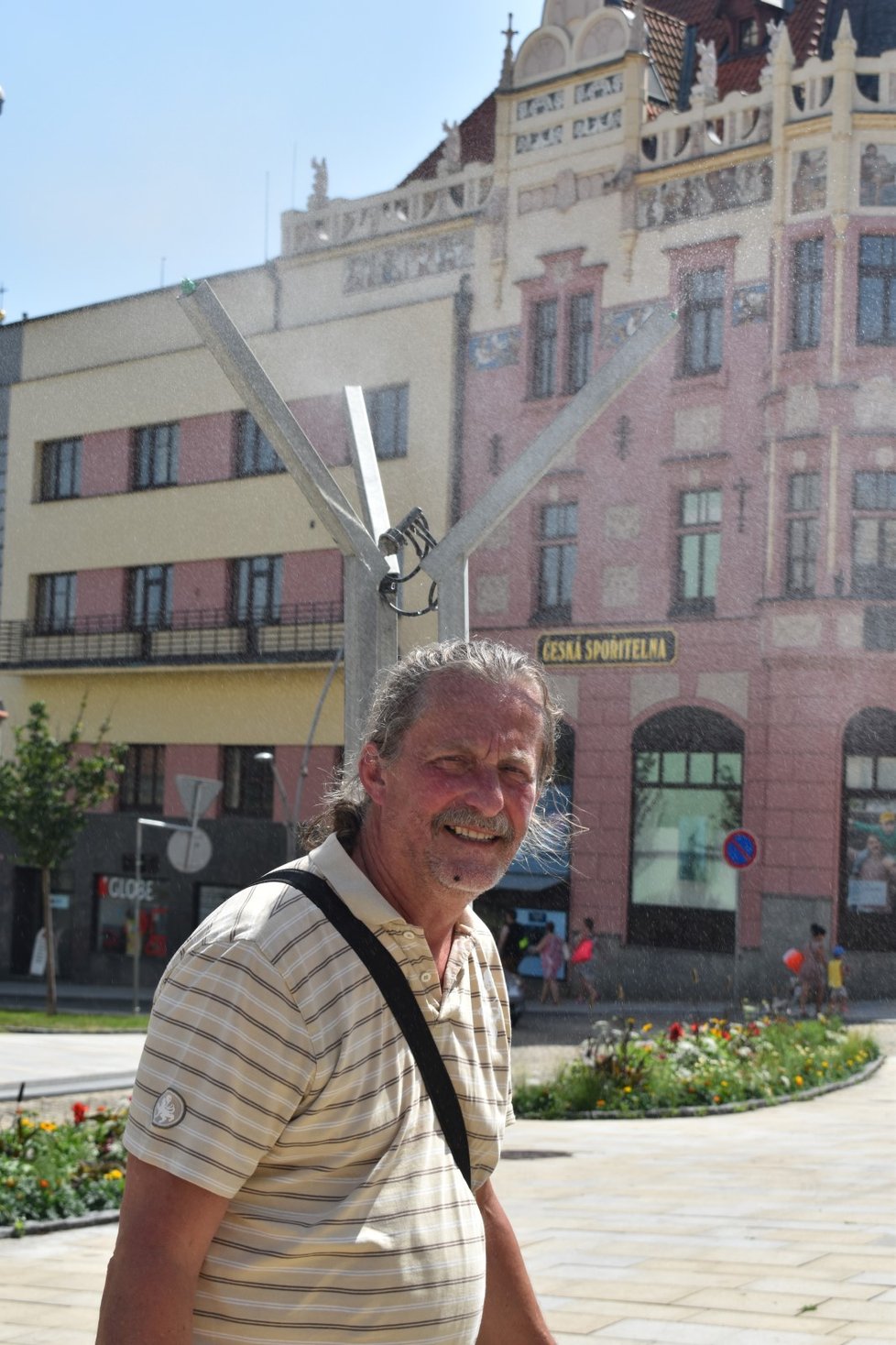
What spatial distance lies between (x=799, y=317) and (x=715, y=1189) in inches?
703

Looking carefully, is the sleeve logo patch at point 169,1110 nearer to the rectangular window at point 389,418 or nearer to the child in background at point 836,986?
the child in background at point 836,986

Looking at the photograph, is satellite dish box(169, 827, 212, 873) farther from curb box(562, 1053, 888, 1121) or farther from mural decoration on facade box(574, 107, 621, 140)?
mural decoration on facade box(574, 107, 621, 140)

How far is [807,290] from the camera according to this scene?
2452 cm

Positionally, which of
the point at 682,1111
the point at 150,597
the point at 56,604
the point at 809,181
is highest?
the point at 809,181

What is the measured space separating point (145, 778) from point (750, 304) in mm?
12269

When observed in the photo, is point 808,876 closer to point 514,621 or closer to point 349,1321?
point 514,621

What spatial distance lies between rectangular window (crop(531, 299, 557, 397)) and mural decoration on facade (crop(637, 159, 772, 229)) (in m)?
1.91

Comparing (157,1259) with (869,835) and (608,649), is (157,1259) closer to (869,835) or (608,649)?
(869,835)

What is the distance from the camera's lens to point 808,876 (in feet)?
79.9

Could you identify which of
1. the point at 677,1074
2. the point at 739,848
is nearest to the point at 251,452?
the point at 739,848

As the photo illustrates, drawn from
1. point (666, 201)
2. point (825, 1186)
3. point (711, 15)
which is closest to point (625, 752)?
point (666, 201)

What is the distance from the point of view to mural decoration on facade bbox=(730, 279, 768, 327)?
977 inches

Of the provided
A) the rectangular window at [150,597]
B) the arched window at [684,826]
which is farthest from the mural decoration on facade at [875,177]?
the rectangular window at [150,597]

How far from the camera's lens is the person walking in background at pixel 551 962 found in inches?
958
